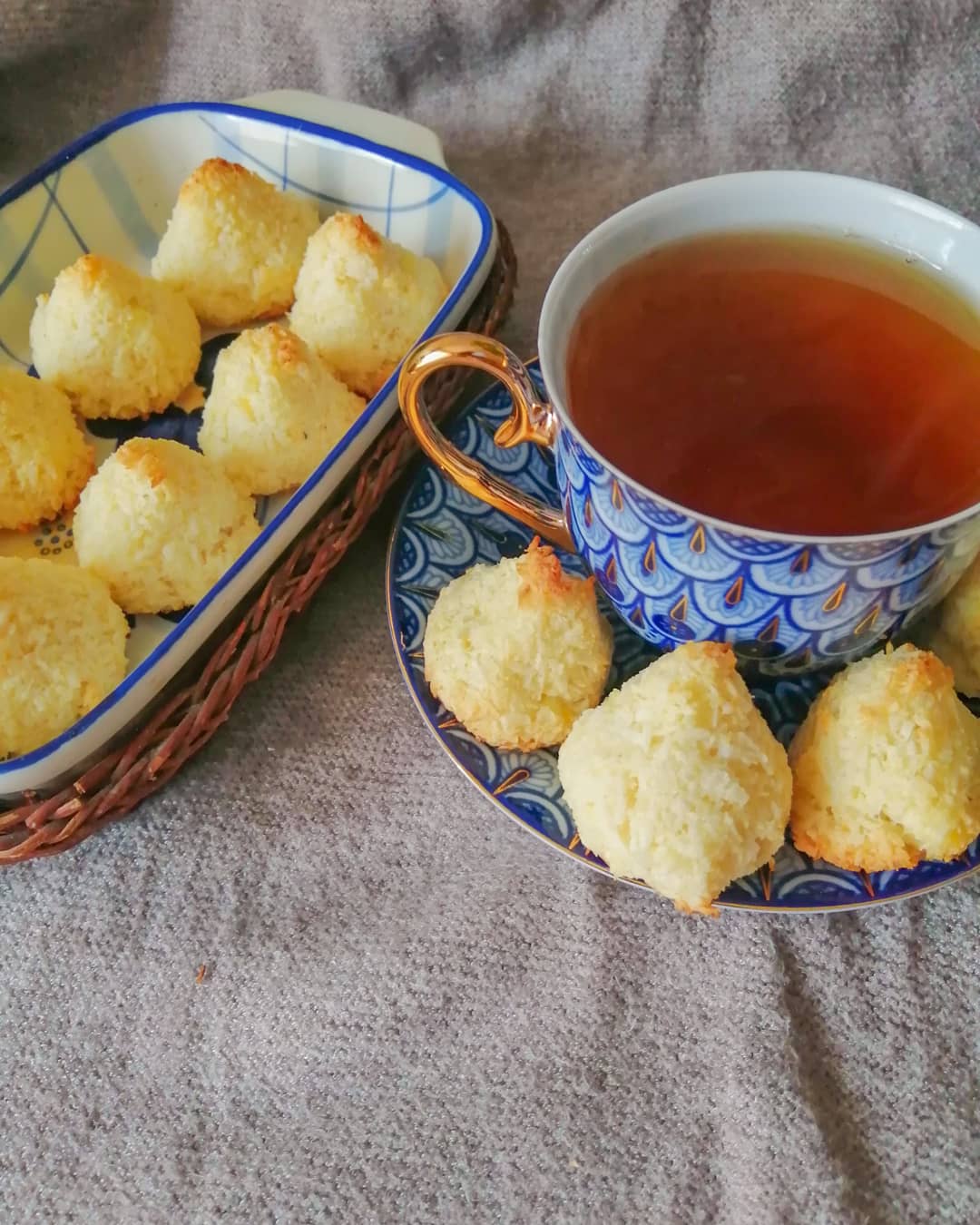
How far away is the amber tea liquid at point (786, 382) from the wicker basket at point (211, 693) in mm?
195

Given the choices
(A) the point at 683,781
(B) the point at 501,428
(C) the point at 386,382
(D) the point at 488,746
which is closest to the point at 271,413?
(C) the point at 386,382

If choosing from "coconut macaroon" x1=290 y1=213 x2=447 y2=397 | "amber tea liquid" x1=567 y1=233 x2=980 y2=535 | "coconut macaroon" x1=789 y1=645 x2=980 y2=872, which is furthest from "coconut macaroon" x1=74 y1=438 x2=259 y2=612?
"coconut macaroon" x1=789 y1=645 x2=980 y2=872

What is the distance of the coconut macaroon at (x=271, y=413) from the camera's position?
789mm

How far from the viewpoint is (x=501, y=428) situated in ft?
2.26

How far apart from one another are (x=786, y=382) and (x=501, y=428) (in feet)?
0.64

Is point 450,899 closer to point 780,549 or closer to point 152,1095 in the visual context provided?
point 152,1095

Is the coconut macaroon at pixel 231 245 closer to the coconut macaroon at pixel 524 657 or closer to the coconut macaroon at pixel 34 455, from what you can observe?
the coconut macaroon at pixel 34 455

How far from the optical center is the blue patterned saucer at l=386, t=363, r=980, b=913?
1.98 feet

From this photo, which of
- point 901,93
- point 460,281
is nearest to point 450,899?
point 460,281

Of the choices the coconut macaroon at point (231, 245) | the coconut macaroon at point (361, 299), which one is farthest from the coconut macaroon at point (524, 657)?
the coconut macaroon at point (231, 245)

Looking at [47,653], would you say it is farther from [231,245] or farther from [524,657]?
[231,245]

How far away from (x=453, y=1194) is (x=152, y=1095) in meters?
0.19

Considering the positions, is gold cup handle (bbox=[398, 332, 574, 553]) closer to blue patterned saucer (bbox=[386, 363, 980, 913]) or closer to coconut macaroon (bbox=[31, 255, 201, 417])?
blue patterned saucer (bbox=[386, 363, 980, 913])

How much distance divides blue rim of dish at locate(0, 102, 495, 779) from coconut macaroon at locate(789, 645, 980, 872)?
374mm
